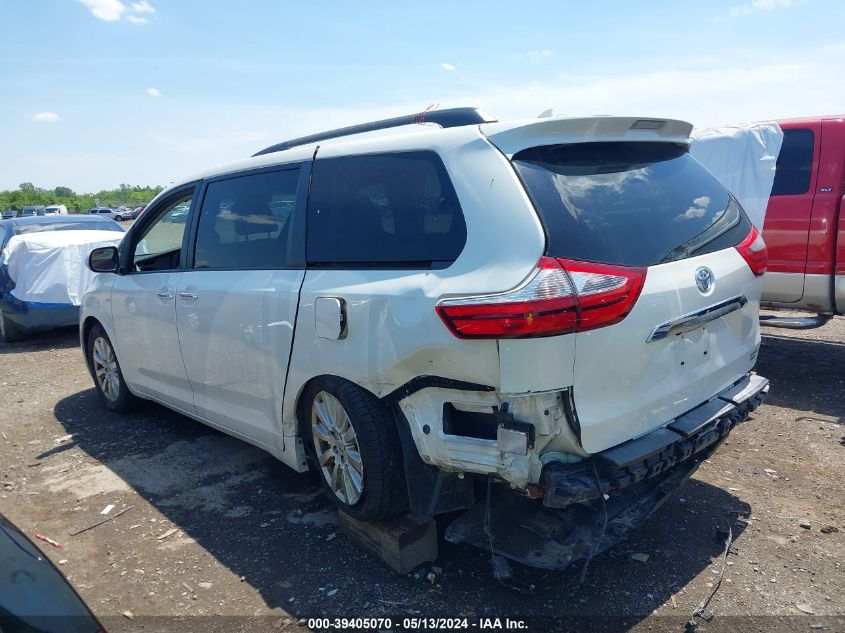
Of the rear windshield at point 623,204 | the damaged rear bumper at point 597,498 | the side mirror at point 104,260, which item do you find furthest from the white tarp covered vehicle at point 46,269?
the rear windshield at point 623,204

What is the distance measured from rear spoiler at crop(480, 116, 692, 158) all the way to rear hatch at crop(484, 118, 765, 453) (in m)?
0.01

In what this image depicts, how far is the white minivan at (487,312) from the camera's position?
98.8 inches

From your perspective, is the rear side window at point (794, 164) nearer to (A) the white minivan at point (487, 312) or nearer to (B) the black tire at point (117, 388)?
(A) the white minivan at point (487, 312)

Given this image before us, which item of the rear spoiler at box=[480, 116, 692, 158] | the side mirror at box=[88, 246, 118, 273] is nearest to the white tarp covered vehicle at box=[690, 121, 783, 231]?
the rear spoiler at box=[480, 116, 692, 158]

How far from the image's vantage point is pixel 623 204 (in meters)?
2.80

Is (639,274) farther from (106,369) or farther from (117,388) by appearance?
(106,369)

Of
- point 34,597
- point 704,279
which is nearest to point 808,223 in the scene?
point 704,279

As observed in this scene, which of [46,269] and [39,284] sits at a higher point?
[46,269]

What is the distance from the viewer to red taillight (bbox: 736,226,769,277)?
3234 mm

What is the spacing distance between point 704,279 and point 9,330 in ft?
29.3

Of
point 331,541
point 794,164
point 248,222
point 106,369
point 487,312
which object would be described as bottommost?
point 331,541

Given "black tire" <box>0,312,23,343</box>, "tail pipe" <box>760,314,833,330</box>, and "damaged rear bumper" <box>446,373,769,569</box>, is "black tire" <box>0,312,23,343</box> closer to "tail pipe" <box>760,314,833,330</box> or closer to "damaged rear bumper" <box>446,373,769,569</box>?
"damaged rear bumper" <box>446,373,769,569</box>

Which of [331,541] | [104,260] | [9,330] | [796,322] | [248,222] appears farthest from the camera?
[9,330]

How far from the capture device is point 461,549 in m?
3.29
